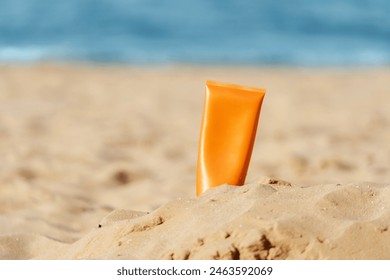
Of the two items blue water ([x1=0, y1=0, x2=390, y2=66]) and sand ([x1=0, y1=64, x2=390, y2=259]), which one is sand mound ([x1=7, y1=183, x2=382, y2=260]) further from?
blue water ([x1=0, y1=0, x2=390, y2=66])

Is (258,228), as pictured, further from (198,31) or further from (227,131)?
(198,31)

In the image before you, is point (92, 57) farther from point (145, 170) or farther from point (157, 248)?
point (157, 248)

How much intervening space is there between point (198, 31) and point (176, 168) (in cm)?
695

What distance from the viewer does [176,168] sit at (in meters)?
4.36

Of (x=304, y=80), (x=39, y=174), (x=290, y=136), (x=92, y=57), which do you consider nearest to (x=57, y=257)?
(x=39, y=174)

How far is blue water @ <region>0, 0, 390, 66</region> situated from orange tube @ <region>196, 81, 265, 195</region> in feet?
21.4

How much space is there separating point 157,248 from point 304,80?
5443mm

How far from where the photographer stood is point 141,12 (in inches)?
472

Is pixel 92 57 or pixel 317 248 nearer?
pixel 317 248

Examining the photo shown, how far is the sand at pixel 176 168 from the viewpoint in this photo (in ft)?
6.52

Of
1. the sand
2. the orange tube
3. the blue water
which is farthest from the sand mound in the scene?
the blue water

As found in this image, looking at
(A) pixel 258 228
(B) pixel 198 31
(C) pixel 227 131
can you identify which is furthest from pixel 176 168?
(B) pixel 198 31

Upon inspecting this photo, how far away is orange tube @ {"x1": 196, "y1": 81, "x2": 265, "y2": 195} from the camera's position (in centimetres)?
243

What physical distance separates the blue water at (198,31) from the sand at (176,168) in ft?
5.08
